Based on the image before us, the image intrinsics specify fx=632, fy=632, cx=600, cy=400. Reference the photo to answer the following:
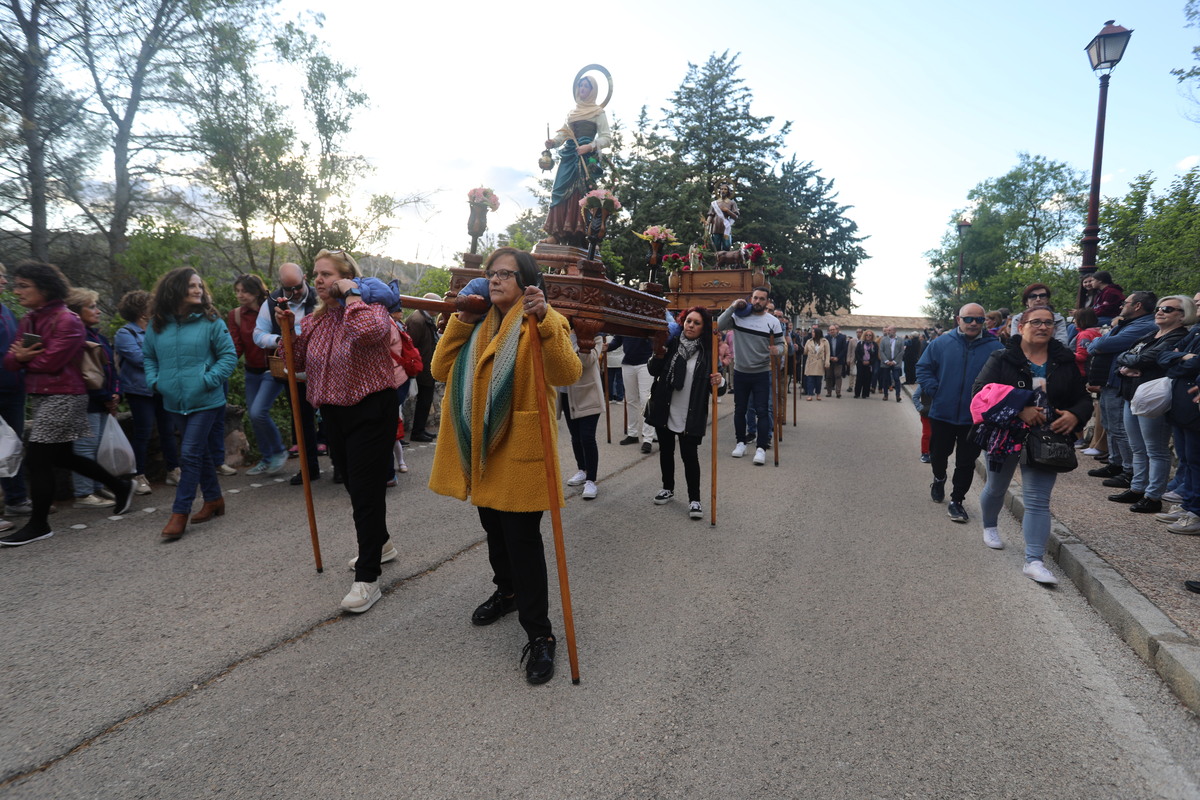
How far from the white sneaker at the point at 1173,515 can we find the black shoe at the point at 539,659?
5.57 meters

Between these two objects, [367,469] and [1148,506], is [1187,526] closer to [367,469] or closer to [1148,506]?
[1148,506]

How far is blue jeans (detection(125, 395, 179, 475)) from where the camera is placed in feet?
19.6

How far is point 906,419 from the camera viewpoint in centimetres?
1359

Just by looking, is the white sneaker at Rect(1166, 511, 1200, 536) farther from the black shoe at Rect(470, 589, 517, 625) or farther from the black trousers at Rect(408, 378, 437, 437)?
the black trousers at Rect(408, 378, 437, 437)

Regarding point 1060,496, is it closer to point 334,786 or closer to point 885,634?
point 885,634

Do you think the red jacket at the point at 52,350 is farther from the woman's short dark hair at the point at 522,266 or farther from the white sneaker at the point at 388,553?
the woman's short dark hair at the point at 522,266

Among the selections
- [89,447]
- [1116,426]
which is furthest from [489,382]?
[1116,426]

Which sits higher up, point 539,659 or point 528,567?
point 528,567

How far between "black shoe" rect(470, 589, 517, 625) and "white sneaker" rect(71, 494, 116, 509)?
4211mm

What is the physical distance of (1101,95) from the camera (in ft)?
31.5

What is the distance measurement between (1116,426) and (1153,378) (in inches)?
51.4

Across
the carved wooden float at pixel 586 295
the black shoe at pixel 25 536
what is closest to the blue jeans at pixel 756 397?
the carved wooden float at pixel 586 295

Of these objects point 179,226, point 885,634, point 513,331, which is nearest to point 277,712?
point 513,331

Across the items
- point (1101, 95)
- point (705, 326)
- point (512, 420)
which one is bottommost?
point (512, 420)
